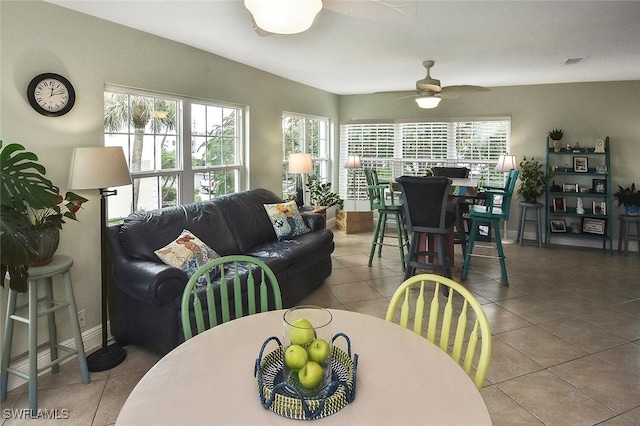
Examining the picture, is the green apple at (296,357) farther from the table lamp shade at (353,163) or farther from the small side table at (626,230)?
the small side table at (626,230)

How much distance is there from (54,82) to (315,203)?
434 centimetres

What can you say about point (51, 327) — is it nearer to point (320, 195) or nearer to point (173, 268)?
point (173, 268)

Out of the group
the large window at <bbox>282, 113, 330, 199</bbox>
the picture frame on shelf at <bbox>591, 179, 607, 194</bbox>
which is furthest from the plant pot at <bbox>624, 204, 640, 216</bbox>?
the large window at <bbox>282, 113, 330, 199</bbox>

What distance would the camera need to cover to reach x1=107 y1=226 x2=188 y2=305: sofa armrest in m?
2.61

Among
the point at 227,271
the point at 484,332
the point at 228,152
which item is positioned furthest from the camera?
the point at 228,152

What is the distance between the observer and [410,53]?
13.8 ft

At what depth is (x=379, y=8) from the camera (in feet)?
5.32

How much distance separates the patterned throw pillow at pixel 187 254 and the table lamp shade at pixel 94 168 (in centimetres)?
62

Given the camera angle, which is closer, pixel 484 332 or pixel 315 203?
pixel 484 332

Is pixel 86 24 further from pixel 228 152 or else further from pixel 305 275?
pixel 305 275

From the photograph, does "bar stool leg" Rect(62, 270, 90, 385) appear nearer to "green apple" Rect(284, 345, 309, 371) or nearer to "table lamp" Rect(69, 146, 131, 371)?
"table lamp" Rect(69, 146, 131, 371)

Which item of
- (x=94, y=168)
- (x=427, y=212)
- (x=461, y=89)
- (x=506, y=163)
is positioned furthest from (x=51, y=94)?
(x=506, y=163)

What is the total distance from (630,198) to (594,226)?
23.4 inches

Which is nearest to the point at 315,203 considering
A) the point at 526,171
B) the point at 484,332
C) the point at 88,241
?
the point at 526,171
